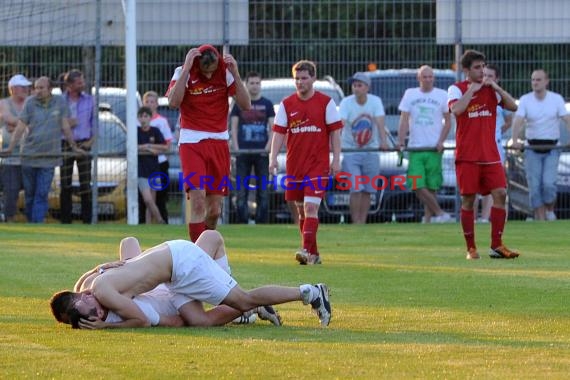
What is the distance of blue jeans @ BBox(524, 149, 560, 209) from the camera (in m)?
22.1

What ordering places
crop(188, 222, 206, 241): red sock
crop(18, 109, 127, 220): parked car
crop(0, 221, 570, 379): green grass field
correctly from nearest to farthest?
crop(0, 221, 570, 379): green grass field < crop(188, 222, 206, 241): red sock < crop(18, 109, 127, 220): parked car

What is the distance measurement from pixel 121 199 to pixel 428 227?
482 cm

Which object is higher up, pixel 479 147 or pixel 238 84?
pixel 238 84

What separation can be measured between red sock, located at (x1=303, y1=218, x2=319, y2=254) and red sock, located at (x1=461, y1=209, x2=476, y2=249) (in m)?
1.61

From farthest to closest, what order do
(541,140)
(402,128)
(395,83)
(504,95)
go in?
(395,83) → (402,128) → (541,140) → (504,95)

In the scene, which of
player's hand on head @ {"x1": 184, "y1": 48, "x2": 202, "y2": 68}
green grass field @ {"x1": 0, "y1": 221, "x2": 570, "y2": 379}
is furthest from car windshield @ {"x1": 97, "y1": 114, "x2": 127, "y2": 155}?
player's hand on head @ {"x1": 184, "y1": 48, "x2": 202, "y2": 68}

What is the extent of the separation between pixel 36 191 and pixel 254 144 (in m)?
3.30

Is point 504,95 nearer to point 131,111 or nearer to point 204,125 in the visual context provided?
point 204,125

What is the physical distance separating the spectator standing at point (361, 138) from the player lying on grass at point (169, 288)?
12.4 meters

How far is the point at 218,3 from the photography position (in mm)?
23125

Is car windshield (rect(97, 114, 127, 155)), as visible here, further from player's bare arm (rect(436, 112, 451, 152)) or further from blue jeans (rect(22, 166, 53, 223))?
player's bare arm (rect(436, 112, 451, 152))

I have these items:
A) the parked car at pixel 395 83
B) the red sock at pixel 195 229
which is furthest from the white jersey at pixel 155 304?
the parked car at pixel 395 83

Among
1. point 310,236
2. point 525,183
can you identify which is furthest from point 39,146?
point 310,236

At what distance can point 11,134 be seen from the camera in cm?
2253
